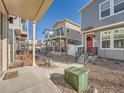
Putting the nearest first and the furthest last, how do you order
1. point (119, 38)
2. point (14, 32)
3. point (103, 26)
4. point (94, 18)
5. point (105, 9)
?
point (103, 26), point (119, 38), point (105, 9), point (14, 32), point (94, 18)

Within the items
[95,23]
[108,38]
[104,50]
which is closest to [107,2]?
[95,23]

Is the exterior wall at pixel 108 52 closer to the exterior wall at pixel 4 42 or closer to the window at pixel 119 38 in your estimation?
the window at pixel 119 38

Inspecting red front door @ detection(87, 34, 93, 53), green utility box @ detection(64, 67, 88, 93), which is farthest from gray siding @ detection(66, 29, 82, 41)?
green utility box @ detection(64, 67, 88, 93)

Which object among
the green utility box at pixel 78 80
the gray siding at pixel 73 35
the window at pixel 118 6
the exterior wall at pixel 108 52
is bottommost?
the green utility box at pixel 78 80

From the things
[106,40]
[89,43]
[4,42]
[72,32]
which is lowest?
[4,42]

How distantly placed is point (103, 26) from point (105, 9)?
12.2 feet

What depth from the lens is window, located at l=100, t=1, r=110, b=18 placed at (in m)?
10.2

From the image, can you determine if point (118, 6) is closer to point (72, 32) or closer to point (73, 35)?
point (72, 32)

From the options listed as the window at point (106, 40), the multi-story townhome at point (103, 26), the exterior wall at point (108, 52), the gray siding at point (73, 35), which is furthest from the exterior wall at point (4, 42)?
the gray siding at point (73, 35)

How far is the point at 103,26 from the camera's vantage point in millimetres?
7609

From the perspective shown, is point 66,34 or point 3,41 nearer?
point 3,41

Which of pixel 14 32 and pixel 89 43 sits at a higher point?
pixel 14 32

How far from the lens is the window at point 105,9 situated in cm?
1019

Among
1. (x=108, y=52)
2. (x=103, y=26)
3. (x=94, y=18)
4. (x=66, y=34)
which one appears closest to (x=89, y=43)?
(x=94, y=18)
